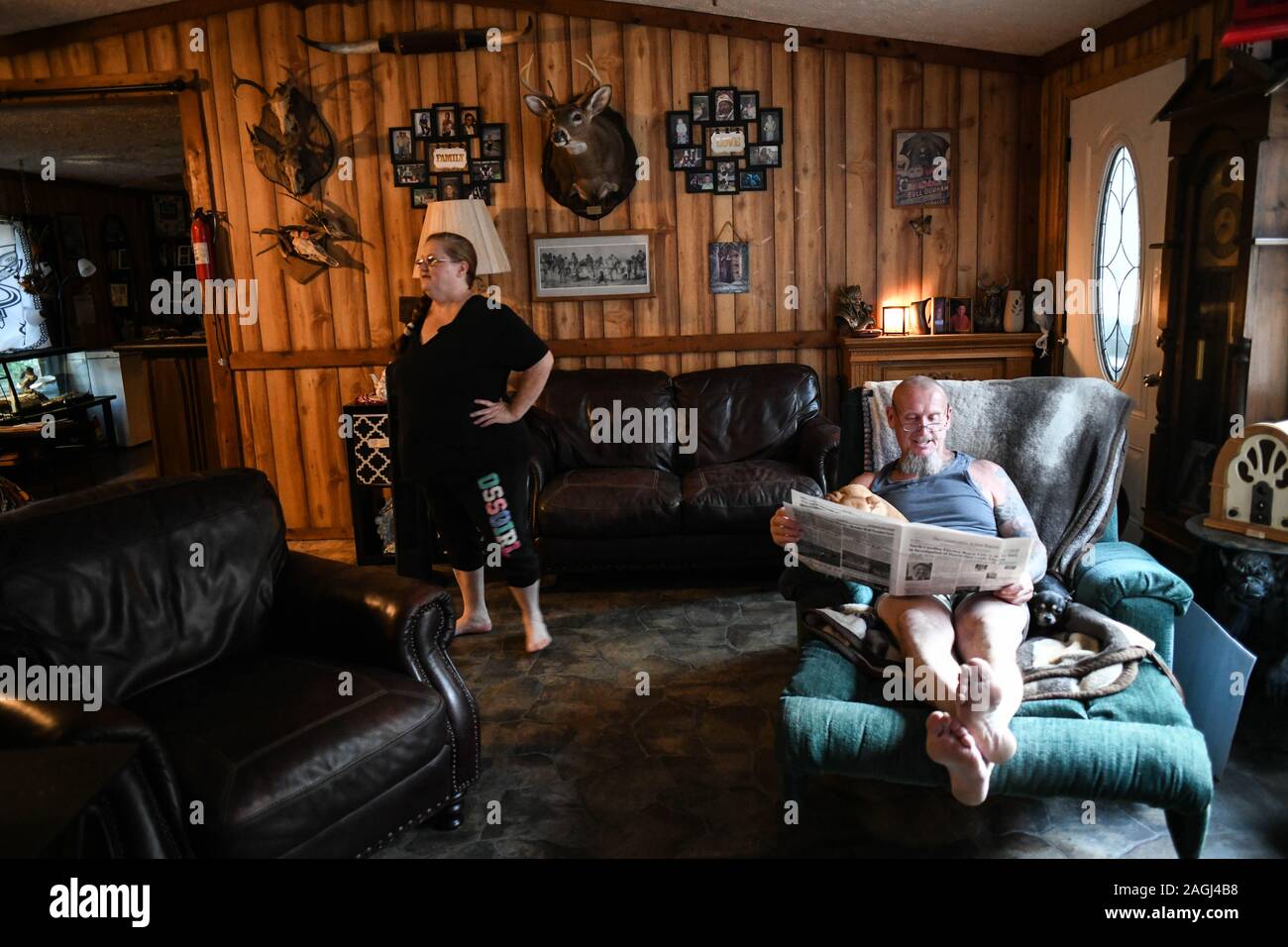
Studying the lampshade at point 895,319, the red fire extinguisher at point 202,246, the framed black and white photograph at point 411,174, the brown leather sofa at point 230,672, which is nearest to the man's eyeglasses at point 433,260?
the brown leather sofa at point 230,672

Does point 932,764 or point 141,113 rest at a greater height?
point 141,113

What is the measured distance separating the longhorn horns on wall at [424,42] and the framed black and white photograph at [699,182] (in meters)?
1.08

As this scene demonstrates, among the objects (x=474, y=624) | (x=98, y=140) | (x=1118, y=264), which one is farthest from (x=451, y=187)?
(x=98, y=140)

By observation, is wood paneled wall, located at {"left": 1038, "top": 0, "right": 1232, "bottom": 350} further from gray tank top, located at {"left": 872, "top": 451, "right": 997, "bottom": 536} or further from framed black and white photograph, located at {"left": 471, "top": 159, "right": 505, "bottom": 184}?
framed black and white photograph, located at {"left": 471, "top": 159, "right": 505, "bottom": 184}

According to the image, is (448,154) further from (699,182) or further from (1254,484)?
(1254,484)

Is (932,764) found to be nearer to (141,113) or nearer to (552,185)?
(552,185)

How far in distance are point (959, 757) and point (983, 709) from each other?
0.13 m

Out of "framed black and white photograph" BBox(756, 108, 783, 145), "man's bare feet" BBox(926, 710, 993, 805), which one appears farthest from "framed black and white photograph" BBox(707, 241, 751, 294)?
"man's bare feet" BBox(926, 710, 993, 805)

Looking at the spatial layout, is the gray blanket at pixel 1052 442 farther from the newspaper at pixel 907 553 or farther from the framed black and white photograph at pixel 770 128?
the framed black and white photograph at pixel 770 128

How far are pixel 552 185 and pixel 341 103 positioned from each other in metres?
1.19

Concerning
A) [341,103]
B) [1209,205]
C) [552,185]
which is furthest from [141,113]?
[1209,205]

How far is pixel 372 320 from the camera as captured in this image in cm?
495

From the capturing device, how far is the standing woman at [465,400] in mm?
3066

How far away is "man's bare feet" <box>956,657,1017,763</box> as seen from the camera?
6.17 feet
